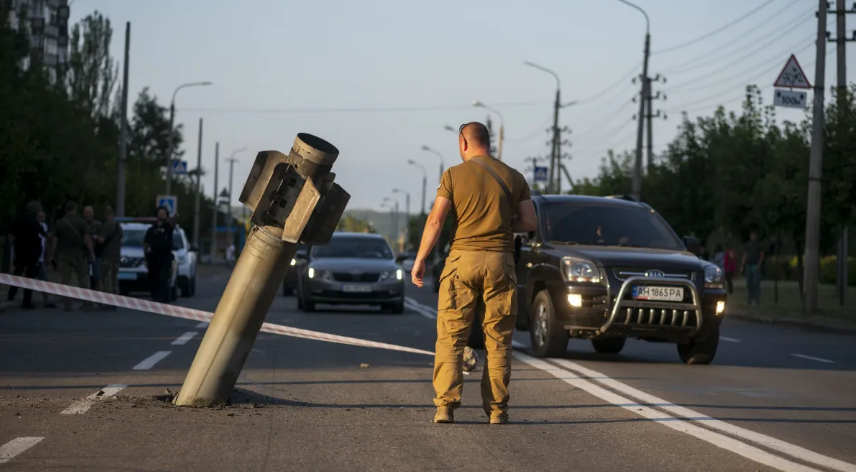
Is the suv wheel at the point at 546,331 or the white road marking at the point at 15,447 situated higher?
the suv wheel at the point at 546,331

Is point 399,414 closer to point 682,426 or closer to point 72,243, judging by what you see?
point 682,426

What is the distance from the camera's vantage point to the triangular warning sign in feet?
87.4

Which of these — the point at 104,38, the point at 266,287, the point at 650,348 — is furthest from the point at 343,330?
the point at 104,38

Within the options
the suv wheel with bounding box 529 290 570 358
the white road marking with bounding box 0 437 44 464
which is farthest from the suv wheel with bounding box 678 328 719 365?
the white road marking with bounding box 0 437 44 464

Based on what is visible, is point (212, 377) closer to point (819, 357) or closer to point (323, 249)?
point (819, 357)

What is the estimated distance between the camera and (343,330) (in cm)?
1906

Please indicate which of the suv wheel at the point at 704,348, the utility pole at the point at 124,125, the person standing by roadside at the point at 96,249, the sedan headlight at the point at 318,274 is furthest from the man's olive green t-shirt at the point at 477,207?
the utility pole at the point at 124,125

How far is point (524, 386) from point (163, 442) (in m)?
4.41

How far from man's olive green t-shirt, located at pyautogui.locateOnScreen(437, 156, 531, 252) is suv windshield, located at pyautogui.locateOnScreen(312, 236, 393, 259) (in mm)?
17515

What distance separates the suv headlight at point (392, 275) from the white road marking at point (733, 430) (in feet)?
42.7

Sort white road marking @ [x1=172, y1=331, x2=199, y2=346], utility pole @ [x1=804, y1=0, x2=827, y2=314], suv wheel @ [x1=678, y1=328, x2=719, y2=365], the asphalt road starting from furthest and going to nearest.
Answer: utility pole @ [x1=804, y1=0, x2=827, y2=314] → white road marking @ [x1=172, y1=331, x2=199, y2=346] → suv wheel @ [x1=678, y1=328, x2=719, y2=365] → the asphalt road

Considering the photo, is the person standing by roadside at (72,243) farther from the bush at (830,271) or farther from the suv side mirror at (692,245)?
the bush at (830,271)

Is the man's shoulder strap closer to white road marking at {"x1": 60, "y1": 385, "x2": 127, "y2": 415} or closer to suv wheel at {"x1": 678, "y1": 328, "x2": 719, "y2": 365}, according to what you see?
white road marking at {"x1": 60, "y1": 385, "x2": 127, "y2": 415}

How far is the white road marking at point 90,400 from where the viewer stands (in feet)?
28.6
